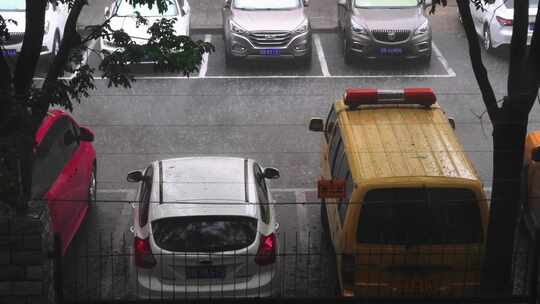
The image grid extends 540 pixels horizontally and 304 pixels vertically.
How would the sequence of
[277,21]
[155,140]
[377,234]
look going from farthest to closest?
[277,21] → [155,140] → [377,234]

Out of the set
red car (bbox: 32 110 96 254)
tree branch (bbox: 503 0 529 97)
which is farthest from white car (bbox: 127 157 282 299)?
tree branch (bbox: 503 0 529 97)

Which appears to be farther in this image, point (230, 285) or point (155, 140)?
point (155, 140)

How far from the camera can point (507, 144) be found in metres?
11.8

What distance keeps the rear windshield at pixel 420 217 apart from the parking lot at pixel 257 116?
6.84 feet

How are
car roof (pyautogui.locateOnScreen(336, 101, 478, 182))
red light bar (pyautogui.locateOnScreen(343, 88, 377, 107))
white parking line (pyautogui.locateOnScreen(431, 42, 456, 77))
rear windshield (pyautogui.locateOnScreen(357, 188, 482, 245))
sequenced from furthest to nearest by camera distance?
1. white parking line (pyautogui.locateOnScreen(431, 42, 456, 77))
2. red light bar (pyautogui.locateOnScreen(343, 88, 377, 107))
3. car roof (pyautogui.locateOnScreen(336, 101, 478, 182))
4. rear windshield (pyautogui.locateOnScreen(357, 188, 482, 245))

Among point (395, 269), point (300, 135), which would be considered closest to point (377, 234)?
point (395, 269)

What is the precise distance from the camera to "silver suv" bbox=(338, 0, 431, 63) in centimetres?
2131

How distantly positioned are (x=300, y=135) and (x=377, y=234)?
6.78 m

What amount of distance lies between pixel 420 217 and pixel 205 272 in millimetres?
2330

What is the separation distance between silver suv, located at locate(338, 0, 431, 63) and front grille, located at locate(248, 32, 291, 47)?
132 centimetres

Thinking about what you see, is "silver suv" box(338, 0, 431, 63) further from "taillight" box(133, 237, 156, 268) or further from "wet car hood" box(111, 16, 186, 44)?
"taillight" box(133, 237, 156, 268)

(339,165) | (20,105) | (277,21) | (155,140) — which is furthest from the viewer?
(277,21)

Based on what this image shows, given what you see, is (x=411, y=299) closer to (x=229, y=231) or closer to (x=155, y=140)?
(x=229, y=231)

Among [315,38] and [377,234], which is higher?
[377,234]
